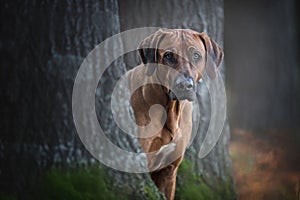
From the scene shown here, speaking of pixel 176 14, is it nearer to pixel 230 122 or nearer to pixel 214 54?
pixel 214 54

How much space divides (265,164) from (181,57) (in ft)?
3.85

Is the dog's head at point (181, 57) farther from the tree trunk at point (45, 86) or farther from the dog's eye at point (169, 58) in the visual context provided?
the tree trunk at point (45, 86)

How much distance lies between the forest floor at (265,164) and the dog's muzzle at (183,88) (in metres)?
0.84

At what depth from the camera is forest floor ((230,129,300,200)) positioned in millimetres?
3323

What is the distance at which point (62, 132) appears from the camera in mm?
2498

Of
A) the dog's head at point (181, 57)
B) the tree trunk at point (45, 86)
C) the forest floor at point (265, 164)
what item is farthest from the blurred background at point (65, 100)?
the forest floor at point (265, 164)

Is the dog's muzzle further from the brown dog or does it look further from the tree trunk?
the tree trunk

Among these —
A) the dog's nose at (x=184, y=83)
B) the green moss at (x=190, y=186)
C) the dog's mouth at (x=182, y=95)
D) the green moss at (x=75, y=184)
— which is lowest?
the green moss at (x=190, y=186)

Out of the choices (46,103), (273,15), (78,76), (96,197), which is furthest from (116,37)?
(273,15)

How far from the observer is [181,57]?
8.57 feet

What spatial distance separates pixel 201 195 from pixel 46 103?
1.10 m

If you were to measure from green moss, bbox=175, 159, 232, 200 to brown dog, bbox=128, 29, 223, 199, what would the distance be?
5cm

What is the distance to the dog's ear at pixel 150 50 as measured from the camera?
2635 mm

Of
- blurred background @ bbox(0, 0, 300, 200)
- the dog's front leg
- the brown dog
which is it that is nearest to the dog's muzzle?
the brown dog
